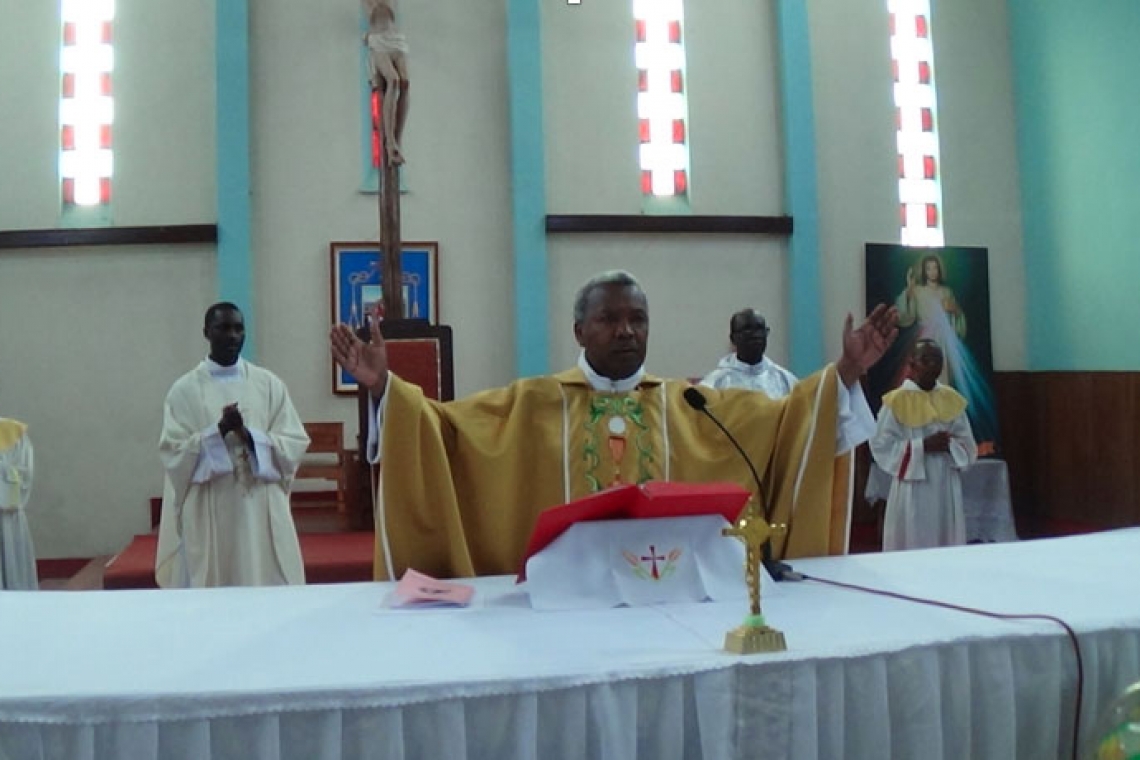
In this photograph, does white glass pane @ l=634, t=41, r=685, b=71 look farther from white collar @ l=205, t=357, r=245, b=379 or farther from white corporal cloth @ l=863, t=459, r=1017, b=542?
white collar @ l=205, t=357, r=245, b=379

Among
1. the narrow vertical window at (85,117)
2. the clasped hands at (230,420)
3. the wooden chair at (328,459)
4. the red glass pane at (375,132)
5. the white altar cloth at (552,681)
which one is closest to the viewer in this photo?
the white altar cloth at (552,681)

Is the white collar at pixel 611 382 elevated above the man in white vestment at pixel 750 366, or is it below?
below

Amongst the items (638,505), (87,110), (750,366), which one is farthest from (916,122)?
(638,505)

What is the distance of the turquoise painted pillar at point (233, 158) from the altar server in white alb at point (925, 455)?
5.33 meters

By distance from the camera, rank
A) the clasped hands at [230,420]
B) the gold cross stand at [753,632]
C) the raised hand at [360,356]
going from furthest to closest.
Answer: the clasped hands at [230,420], the raised hand at [360,356], the gold cross stand at [753,632]

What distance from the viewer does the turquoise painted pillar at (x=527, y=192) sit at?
8.84 m

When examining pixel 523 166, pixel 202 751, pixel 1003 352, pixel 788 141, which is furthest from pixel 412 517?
pixel 1003 352

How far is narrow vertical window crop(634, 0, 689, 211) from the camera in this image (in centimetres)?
942

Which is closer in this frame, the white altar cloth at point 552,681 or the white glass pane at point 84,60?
the white altar cloth at point 552,681

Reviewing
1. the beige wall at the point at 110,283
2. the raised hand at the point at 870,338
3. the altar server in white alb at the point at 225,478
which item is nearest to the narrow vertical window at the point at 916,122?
the beige wall at the point at 110,283

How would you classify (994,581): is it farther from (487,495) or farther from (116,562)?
(116,562)

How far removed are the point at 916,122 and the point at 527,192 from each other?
13.4ft

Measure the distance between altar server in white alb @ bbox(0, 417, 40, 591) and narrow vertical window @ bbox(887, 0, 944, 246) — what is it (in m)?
7.87

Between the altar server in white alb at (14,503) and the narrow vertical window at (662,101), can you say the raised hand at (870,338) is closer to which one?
the altar server in white alb at (14,503)
